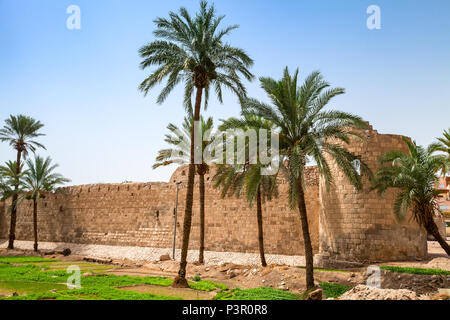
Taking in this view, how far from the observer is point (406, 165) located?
12461mm

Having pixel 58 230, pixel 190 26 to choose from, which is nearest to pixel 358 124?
pixel 190 26

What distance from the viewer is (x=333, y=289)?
10695 mm

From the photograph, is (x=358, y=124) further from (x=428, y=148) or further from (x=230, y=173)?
(x=230, y=173)

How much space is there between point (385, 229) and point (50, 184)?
22469mm

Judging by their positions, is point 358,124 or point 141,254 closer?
point 358,124

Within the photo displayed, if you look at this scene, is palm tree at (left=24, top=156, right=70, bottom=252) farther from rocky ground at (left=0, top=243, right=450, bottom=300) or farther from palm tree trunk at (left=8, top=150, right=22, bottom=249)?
rocky ground at (left=0, top=243, right=450, bottom=300)

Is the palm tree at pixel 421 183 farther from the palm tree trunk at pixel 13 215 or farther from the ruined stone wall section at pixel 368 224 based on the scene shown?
the palm tree trunk at pixel 13 215

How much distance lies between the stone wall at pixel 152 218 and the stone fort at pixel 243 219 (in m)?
0.05

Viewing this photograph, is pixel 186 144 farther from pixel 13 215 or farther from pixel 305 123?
pixel 13 215

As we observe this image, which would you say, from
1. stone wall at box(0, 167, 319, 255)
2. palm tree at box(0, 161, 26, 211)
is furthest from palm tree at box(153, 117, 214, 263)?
palm tree at box(0, 161, 26, 211)

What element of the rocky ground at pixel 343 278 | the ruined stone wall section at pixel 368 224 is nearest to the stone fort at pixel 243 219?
the ruined stone wall section at pixel 368 224

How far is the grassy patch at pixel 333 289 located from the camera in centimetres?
1020

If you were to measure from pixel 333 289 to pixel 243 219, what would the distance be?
8.95 metres

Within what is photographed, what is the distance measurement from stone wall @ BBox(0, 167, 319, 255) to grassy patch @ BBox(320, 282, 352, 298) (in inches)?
225
